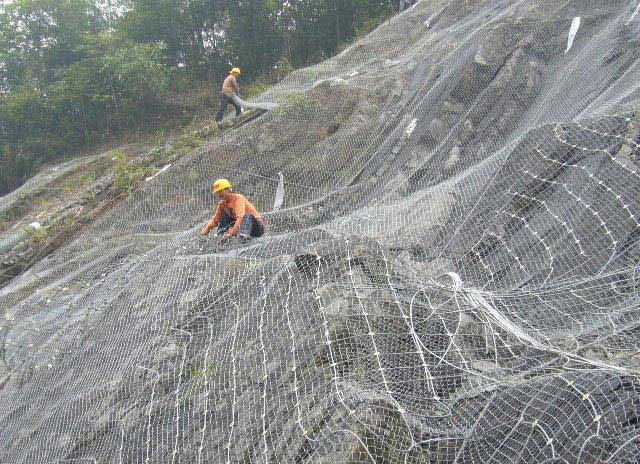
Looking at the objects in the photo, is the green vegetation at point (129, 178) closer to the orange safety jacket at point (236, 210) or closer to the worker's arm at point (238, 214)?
the orange safety jacket at point (236, 210)

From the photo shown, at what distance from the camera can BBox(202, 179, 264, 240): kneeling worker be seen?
18.8 ft

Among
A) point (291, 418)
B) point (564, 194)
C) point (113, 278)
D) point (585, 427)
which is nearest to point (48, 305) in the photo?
point (113, 278)

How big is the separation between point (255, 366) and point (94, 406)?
4.27 ft

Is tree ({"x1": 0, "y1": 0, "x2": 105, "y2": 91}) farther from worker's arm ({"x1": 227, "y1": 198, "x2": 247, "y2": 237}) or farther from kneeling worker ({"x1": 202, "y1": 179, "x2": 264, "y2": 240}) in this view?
worker's arm ({"x1": 227, "y1": 198, "x2": 247, "y2": 237})

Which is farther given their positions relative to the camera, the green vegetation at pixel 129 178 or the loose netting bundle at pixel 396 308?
the green vegetation at pixel 129 178

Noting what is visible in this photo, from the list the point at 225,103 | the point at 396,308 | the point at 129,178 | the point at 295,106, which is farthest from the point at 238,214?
the point at 225,103

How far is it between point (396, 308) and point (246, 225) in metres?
2.49

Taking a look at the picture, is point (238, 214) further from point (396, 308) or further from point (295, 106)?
point (295, 106)

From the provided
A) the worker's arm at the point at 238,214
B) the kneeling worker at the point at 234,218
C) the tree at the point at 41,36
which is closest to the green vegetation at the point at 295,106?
the kneeling worker at the point at 234,218

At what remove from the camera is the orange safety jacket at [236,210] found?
573 cm

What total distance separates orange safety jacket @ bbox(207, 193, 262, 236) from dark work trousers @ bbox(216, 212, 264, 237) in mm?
33

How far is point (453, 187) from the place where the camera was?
18.2 feet

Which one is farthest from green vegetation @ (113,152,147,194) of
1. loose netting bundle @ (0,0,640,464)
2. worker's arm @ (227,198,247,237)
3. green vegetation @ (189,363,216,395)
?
green vegetation @ (189,363,216,395)

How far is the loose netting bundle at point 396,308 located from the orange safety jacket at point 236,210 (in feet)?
1.08
